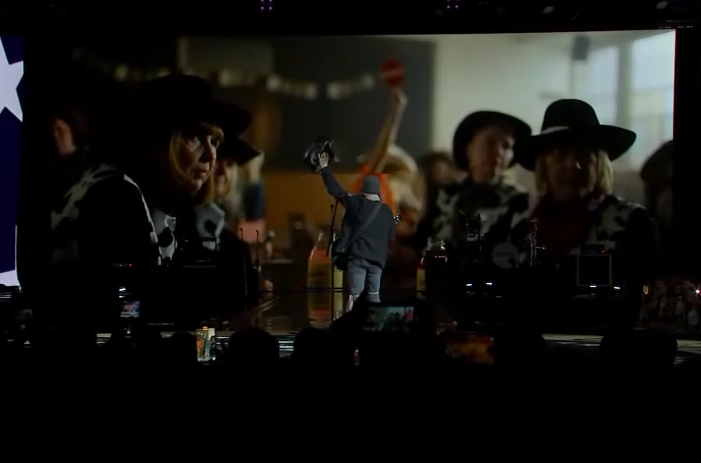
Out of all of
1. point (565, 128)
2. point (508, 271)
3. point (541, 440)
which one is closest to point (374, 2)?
point (565, 128)

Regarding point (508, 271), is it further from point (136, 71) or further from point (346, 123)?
point (136, 71)

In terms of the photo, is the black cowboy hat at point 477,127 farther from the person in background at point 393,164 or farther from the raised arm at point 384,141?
the raised arm at point 384,141

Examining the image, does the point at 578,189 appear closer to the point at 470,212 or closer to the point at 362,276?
the point at 470,212

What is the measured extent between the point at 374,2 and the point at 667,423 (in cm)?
494

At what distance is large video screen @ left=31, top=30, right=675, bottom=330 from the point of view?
7.33m

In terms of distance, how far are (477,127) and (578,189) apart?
120cm

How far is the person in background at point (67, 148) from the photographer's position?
756 cm

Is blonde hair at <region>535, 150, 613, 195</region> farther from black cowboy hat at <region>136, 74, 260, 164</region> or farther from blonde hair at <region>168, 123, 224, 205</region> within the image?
blonde hair at <region>168, 123, 224, 205</region>

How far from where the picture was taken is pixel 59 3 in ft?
22.3

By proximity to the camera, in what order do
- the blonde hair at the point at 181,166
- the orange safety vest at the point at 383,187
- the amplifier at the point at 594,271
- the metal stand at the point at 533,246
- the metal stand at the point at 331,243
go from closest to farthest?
the amplifier at the point at 594,271, the metal stand at the point at 533,246, the metal stand at the point at 331,243, the orange safety vest at the point at 383,187, the blonde hair at the point at 181,166

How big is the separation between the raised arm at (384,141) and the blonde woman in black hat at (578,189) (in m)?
1.32

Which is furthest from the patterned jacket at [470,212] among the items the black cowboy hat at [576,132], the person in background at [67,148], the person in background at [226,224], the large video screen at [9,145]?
the large video screen at [9,145]

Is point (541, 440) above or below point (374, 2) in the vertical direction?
below

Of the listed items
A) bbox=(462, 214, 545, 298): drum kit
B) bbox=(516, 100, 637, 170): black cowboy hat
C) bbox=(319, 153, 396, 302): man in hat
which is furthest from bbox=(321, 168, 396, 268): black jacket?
bbox=(516, 100, 637, 170): black cowboy hat
